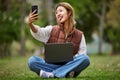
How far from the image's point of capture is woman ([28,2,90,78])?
10.6 metres

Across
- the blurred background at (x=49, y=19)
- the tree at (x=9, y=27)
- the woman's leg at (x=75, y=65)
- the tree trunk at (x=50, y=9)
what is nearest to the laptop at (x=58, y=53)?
the woman's leg at (x=75, y=65)

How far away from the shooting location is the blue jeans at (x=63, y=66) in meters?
10.6

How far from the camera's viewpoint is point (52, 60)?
10.6 meters

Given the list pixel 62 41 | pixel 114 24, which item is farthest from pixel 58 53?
pixel 114 24

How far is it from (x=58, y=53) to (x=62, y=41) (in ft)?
1.34

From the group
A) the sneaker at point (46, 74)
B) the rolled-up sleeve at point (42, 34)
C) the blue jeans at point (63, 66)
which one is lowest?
the sneaker at point (46, 74)

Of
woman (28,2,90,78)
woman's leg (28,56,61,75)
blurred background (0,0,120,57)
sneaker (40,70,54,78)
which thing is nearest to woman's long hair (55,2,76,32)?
woman (28,2,90,78)

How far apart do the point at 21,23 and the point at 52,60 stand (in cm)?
2853

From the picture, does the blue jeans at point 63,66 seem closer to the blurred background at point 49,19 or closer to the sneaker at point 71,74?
the sneaker at point 71,74

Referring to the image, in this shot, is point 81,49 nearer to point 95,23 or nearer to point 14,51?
point 95,23

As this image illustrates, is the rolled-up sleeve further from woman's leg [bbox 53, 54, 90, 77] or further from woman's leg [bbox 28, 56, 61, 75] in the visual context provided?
woman's leg [bbox 53, 54, 90, 77]

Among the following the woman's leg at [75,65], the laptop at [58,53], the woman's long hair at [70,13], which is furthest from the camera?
the woman's long hair at [70,13]

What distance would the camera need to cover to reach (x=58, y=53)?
34.7 feet

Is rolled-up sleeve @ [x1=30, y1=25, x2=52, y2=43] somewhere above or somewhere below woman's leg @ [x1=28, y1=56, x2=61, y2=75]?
above
